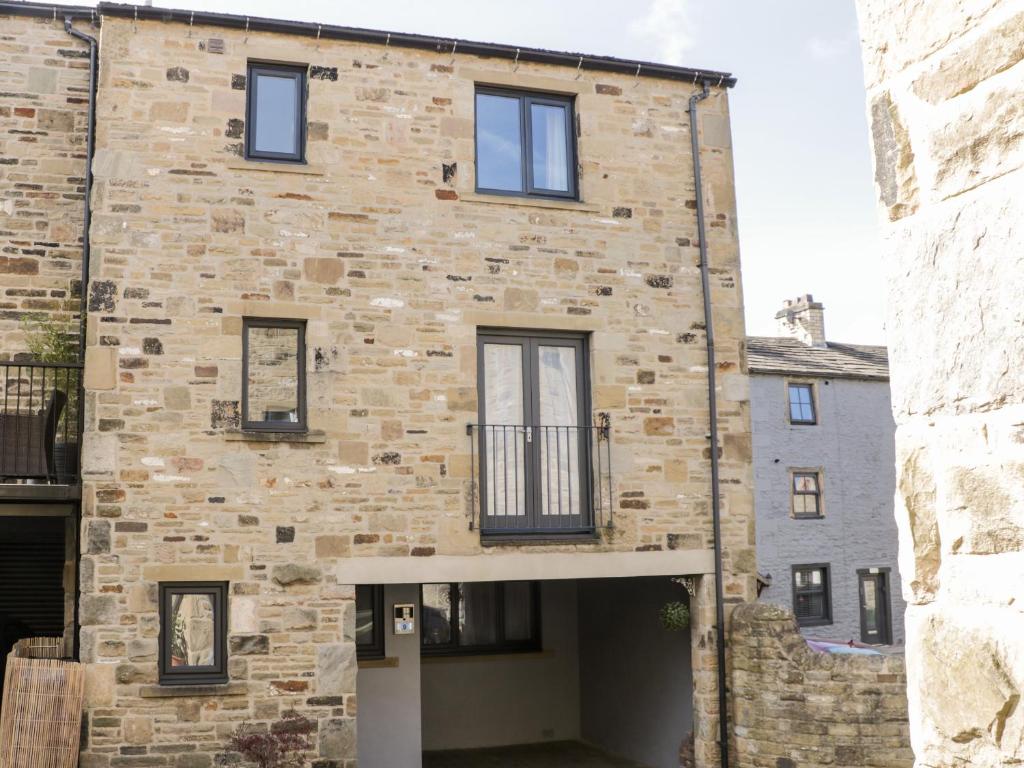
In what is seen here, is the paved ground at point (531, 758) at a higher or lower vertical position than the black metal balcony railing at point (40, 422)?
lower

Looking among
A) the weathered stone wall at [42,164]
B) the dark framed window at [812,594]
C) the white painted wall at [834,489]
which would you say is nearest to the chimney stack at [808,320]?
the white painted wall at [834,489]

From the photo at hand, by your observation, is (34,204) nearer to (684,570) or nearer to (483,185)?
(483,185)

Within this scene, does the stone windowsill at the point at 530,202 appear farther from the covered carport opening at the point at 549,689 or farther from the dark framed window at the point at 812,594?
the dark framed window at the point at 812,594

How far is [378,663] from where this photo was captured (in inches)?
450

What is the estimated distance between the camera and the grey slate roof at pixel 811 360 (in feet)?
77.6

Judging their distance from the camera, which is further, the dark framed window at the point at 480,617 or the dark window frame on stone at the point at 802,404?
the dark window frame on stone at the point at 802,404

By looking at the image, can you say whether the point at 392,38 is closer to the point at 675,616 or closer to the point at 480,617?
the point at 675,616

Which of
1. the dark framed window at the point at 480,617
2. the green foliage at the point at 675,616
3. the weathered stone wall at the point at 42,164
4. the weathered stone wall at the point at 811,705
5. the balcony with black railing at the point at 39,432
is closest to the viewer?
the balcony with black railing at the point at 39,432

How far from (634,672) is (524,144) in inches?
241

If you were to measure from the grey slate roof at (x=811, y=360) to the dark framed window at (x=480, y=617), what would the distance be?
11.1m

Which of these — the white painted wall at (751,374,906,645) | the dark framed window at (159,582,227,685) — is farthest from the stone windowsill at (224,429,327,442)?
the white painted wall at (751,374,906,645)

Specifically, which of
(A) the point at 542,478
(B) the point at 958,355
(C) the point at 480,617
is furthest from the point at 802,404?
(B) the point at 958,355

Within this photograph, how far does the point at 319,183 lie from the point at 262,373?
187 centimetres

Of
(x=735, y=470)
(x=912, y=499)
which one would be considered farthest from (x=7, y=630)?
(x=912, y=499)
